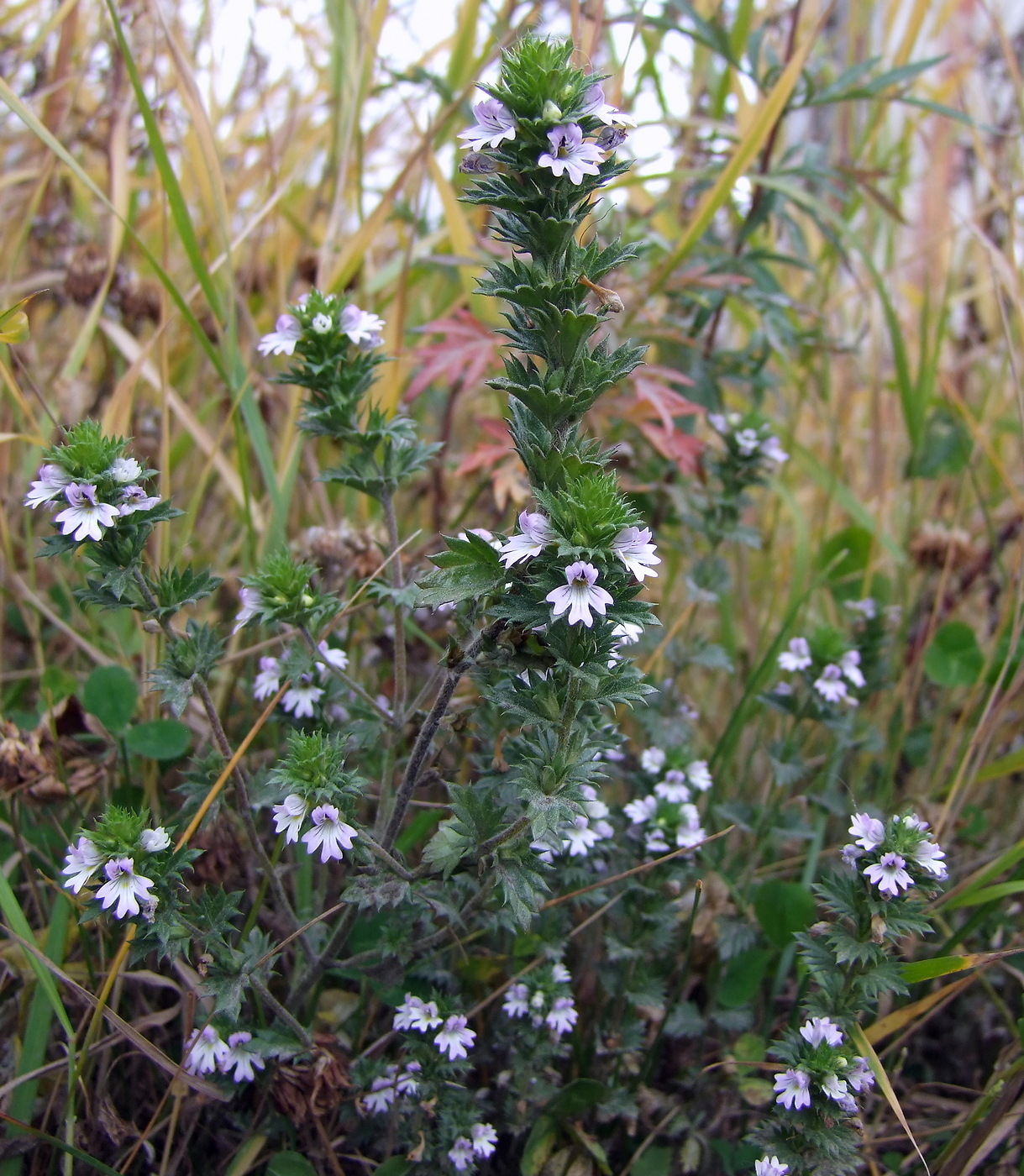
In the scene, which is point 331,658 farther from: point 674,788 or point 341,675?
point 674,788

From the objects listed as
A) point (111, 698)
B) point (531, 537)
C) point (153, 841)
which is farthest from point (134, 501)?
point (111, 698)

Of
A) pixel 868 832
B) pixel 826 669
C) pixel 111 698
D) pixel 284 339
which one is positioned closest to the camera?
pixel 868 832

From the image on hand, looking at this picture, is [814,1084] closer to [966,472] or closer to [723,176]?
[723,176]

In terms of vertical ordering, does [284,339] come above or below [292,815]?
above

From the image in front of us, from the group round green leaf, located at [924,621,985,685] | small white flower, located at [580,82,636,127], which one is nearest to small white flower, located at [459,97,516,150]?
small white flower, located at [580,82,636,127]

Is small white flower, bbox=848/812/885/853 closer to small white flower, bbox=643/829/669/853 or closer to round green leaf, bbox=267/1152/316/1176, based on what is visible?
small white flower, bbox=643/829/669/853

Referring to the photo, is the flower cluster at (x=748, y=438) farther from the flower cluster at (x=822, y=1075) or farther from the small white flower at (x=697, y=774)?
the flower cluster at (x=822, y=1075)
